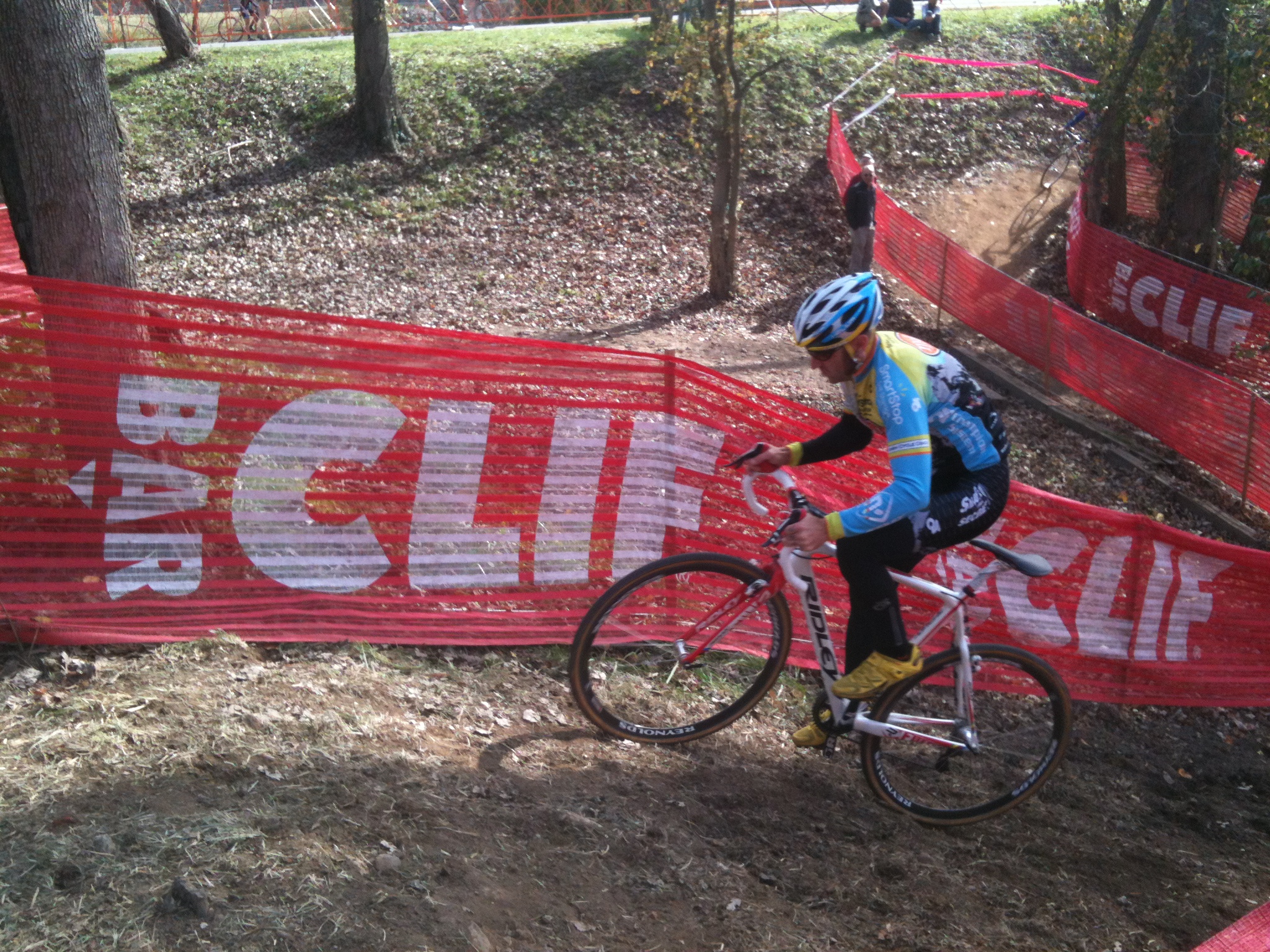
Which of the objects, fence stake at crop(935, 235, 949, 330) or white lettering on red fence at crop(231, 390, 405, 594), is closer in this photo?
white lettering on red fence at crop(231, 390, 405, 594)

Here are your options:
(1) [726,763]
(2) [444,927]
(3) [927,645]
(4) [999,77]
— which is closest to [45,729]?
(2) [444,927]

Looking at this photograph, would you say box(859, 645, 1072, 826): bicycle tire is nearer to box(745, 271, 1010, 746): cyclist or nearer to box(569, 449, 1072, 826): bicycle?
box(569, 449, 1072, 826): bicycle

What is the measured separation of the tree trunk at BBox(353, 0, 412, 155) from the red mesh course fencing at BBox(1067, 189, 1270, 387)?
36.1ft

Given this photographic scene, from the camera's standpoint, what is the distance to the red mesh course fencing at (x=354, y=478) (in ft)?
14.2

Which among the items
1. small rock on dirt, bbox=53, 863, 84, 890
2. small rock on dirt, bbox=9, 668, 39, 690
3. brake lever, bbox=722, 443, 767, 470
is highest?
brake lever, bbox=722, 443, 767, 470

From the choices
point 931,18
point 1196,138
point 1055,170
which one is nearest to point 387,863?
point 1196,138

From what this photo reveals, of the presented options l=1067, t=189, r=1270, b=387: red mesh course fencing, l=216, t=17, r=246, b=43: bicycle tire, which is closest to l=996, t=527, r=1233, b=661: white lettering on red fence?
l=1067, t=189, r=1270, b=387: red mesh course fencing

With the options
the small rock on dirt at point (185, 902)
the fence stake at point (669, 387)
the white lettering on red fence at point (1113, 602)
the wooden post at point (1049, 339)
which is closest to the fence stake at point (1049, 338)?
the wooden post at point (1049, 339)

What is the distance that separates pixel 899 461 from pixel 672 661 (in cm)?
185

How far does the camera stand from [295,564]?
15.5 feet

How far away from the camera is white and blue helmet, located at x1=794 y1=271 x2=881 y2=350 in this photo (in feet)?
12.2

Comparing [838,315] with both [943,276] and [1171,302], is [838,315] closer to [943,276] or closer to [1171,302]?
[943,276]

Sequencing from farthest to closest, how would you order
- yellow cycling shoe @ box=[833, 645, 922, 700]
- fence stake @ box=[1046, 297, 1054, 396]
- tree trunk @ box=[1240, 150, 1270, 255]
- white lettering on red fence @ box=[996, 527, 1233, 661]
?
tree trunk @ box=[1240, 150, 1270, 255] < fence stake @ box=[1046, 297, 1054, 396] < white lettering on red fence @ box=[996, 527, 1233, 661] < yellow cycling shoe @ box=[833, 645, 922, 700]

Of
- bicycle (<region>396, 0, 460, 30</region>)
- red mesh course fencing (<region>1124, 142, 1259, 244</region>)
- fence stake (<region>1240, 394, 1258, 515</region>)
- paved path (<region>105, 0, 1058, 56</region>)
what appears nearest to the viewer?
fence stake (<region>1240, 394, 1258, 515</region>)
